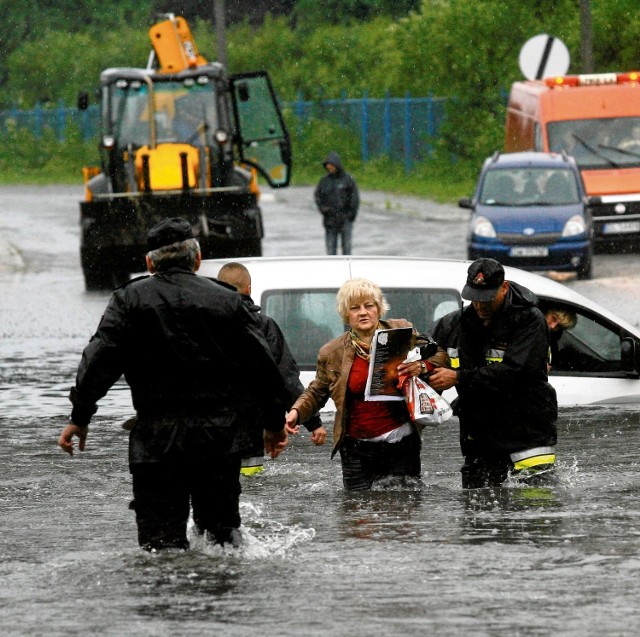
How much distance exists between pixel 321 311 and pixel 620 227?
52.2ft

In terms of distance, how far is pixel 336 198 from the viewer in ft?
84.3

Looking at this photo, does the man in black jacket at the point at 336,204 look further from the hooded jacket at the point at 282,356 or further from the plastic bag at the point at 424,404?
the plastic bag at the point at 424,404

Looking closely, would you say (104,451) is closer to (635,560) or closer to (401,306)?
(401,306)

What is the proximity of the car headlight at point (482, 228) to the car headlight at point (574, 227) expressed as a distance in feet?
3.02

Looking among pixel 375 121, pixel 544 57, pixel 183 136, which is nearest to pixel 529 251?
pixel 183 136

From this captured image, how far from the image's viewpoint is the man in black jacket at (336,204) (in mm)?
25672

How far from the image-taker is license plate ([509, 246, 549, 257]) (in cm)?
2359

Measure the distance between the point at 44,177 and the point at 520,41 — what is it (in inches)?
594

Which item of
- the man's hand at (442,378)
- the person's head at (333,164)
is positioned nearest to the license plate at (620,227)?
the person's head at (333,164)

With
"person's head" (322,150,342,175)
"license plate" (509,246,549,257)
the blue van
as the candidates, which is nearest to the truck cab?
the blue van

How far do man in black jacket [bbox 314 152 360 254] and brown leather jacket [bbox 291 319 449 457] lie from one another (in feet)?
55.7

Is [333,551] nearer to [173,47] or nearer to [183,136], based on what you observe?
[183,136]

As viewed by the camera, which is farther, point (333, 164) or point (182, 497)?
point (333, 164)

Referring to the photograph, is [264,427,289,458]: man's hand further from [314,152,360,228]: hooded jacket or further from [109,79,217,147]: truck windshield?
[314,152,360,228]: hooded jacket
